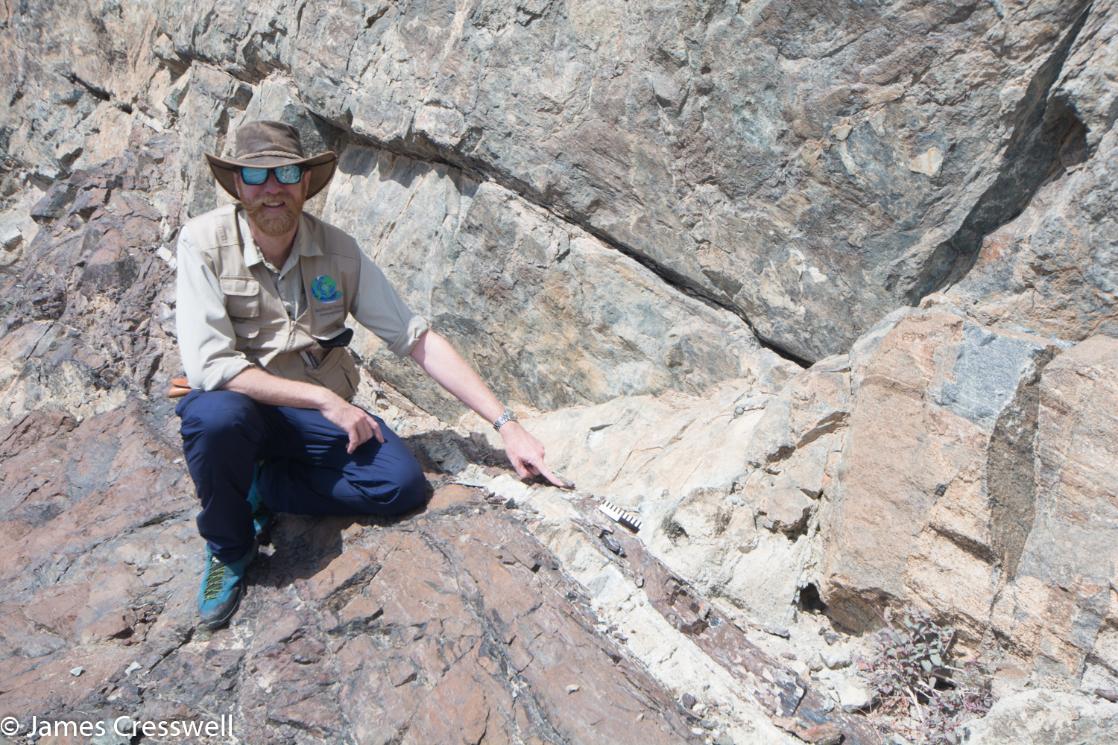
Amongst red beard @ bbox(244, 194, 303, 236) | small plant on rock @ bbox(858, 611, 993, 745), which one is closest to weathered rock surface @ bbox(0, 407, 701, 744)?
small plant on rock @ bbox(858, 611, 993, 745)

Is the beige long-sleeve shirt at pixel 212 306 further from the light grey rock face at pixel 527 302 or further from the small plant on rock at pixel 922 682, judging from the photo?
the small plant on rock at pixel 922 682

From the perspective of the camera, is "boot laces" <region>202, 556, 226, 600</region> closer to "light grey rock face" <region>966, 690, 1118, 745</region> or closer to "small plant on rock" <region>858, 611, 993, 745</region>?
"small plant on rock" <region>858, 611, 993, 745</region>

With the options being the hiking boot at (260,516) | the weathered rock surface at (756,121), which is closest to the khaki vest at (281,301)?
the hiking boot at (260,516)

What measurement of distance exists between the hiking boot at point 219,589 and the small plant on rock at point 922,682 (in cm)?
218

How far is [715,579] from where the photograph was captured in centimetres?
299

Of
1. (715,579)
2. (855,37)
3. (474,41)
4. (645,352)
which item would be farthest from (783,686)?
(474,41)

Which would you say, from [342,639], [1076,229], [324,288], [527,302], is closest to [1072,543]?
[1076,229]

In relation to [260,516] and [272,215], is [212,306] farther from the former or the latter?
[260,516]

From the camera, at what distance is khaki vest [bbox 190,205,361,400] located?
3.21 m

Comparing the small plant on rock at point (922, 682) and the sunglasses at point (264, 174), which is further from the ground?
the sunglasses at point (264, 174)

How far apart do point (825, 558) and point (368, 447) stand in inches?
69.0

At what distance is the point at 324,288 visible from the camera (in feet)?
11.3

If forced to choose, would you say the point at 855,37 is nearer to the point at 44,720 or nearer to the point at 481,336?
the point at 481,336

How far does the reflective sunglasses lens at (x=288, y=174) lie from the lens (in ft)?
10.3
